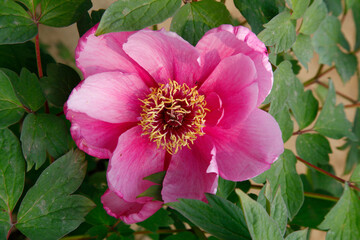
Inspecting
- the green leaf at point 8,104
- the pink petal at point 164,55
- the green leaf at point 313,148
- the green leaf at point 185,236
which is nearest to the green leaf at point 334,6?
the green leaf at point 313,148

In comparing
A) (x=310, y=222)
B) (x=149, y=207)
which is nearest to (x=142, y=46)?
(x=149, y=207)

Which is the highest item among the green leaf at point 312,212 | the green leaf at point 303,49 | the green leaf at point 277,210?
the green leaf at point 303,49

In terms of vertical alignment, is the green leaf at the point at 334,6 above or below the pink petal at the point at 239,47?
below

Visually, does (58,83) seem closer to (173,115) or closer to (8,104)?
(8,104)

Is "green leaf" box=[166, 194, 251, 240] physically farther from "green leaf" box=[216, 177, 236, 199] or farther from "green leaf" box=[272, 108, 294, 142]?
"green leaf" box=[272, 108, 294, 142]

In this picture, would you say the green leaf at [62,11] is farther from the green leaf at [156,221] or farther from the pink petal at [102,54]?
the green leaf at [156,221]

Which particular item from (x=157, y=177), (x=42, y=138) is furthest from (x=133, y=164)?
(x=42, y=138)

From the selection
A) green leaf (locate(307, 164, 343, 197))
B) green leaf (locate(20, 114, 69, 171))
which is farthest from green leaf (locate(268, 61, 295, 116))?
green leaf (locate(307, 164, 343, 197))
